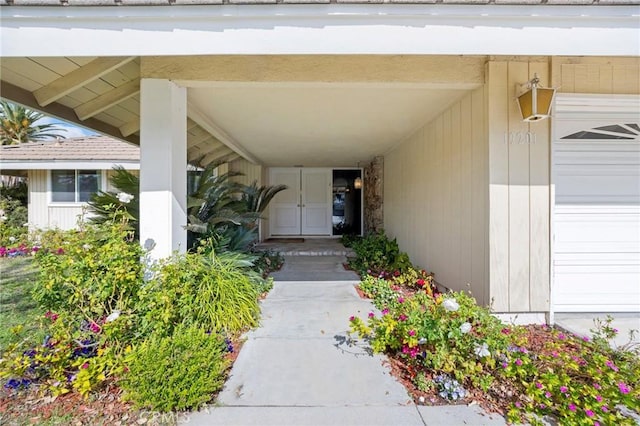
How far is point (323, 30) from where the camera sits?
79.1 inches

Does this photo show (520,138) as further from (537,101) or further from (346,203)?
(346,203)

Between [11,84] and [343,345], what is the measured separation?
4.17 meters

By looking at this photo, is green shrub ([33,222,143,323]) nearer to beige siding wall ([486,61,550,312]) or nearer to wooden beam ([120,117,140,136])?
wooden beam ([120,117,140,136])

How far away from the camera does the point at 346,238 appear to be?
7887 mm

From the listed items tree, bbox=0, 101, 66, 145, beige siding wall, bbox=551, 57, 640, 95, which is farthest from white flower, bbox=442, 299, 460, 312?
tree, bbox=0, 101, 66, 145

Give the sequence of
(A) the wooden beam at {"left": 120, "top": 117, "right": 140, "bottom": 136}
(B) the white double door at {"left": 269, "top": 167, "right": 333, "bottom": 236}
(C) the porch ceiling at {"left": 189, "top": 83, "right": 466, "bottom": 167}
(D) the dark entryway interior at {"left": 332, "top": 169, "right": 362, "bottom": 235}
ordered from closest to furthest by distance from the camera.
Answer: (C) the porch ceiling at {"left": 189, "top": 83, "right": 466, "bottom": 167} → (A) the wooden beam at {"left": 120, "top": 117, "right": 140, "bottom": 136} → (B) the white double door at {"left": 269, "top": 167, "right": 333, "bottom": 236} → (D) the dark entryway interior at {"left": 332, "top": 169, "right": 362, "bottom": 235}

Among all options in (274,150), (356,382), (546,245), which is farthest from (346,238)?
(356,382)

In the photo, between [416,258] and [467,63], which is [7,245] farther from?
[467,63]

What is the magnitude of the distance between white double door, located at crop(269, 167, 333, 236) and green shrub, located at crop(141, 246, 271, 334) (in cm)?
625

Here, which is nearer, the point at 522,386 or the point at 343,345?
the point at 522,386

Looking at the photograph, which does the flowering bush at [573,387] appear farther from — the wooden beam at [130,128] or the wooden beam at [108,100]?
the wooden beam at [130,128]

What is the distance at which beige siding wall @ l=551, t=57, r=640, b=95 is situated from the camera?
2.83m

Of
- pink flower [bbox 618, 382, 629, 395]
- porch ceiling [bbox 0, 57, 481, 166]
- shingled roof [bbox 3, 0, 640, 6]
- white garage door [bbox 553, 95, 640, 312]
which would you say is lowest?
pink flower [bbox 618, 382, 629, 395]

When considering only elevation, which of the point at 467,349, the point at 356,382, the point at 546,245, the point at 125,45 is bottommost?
the point at 356,382
